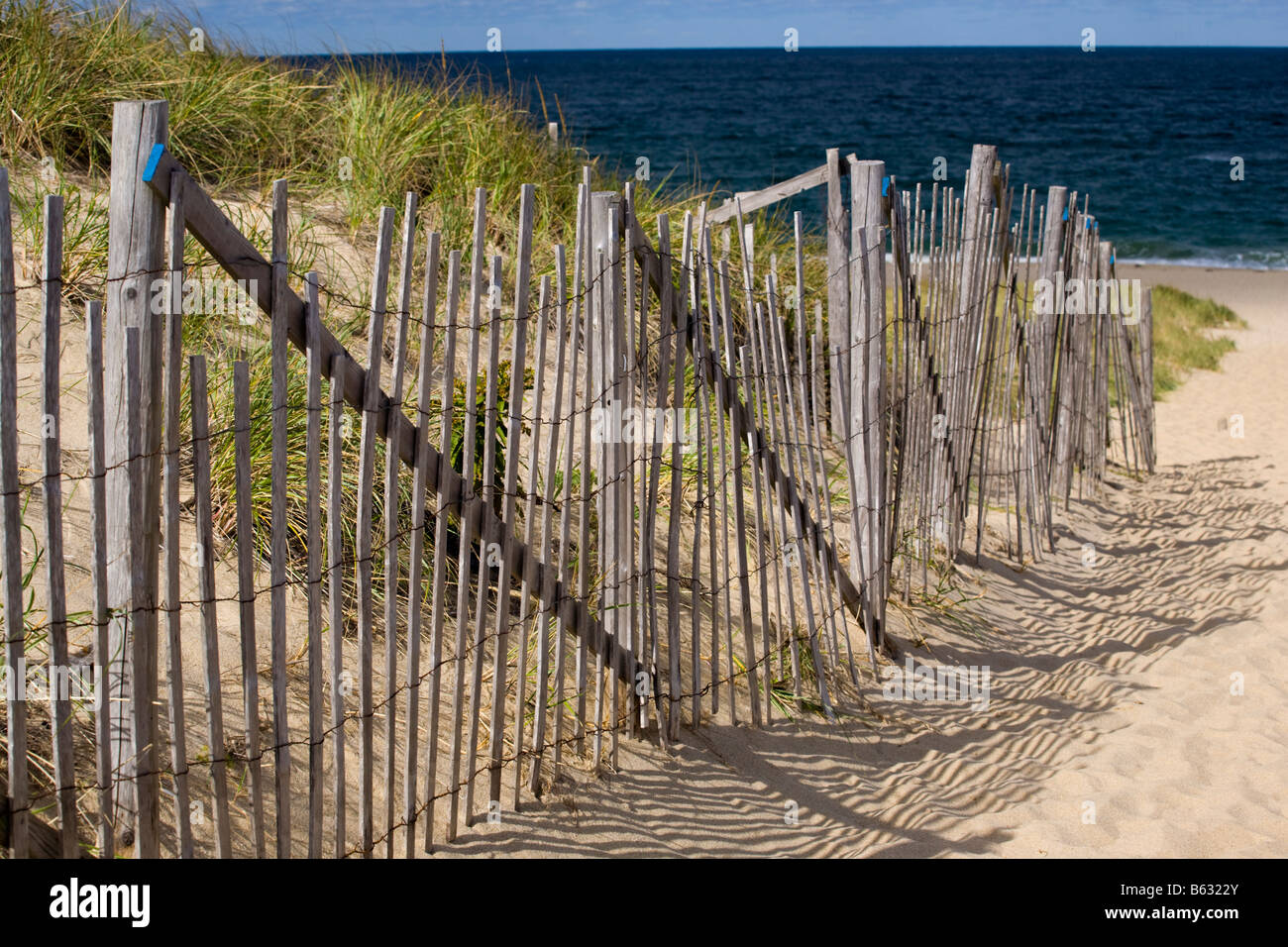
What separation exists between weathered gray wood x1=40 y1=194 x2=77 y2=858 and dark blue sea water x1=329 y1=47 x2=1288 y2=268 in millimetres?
4979

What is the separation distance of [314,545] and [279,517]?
132 mm

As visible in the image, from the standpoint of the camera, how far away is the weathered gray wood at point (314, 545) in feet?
6.62

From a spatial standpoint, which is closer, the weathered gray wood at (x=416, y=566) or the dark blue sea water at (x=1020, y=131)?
the weathered gray wood at (x=416, y=566)

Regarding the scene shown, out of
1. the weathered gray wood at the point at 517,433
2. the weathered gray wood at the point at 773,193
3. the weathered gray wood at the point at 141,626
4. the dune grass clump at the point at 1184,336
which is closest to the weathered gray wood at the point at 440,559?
the weathered gray wood at the point at 517,433

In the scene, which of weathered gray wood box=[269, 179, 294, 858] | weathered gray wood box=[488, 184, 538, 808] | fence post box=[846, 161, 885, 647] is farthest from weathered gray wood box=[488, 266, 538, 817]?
fence post box=[846, 161, 885, 647]

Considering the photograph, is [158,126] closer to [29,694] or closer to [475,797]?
[29,694]

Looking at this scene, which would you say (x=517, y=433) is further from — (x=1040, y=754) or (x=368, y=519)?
(x=1040, y=754)

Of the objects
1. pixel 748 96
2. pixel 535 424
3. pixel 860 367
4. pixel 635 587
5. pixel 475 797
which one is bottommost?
pixel 475 797

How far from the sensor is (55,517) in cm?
175

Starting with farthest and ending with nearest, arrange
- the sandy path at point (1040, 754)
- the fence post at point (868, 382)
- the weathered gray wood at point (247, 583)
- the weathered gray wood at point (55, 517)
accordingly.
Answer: the fence post at point (868, 382), the sandy path at point (1040, 754), the weathered gray wood at point (247, 583), the weathered gray wood at point (55, 517)

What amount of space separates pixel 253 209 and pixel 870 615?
3595mm

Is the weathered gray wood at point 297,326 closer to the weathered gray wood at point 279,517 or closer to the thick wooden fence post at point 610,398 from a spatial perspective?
the weathered gray wood at point 279,517
